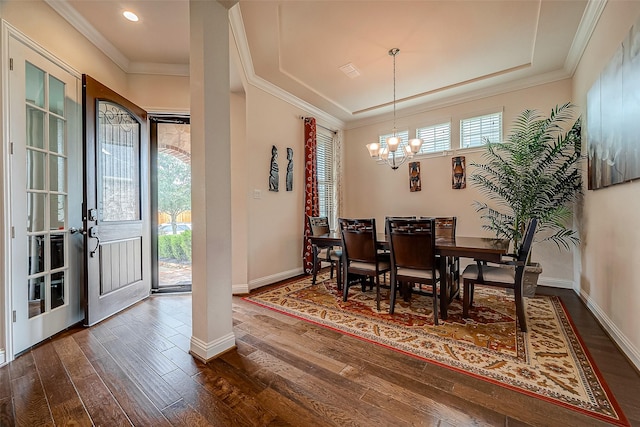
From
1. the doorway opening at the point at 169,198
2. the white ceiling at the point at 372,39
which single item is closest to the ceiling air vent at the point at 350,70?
the white ceiling at the point at 372,39

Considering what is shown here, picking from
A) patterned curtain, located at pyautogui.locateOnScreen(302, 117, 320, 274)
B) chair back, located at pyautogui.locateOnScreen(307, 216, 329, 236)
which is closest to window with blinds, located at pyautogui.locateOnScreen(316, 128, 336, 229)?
patterned curtain, located at pyautogui.locateOnScreen(302, 117, 320, 274)

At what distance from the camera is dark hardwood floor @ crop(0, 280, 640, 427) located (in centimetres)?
138

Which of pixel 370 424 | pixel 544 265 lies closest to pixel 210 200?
pixel 370 424

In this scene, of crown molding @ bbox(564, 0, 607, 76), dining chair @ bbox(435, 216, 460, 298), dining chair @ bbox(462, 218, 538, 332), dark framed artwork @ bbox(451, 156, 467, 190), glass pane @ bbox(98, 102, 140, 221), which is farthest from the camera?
dark framed artwork @ bbox(451, 156, 467, 190)

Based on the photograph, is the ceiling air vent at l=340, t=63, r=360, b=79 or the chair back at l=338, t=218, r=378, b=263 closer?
the chair back at l=338, t=218, r=378, b=263

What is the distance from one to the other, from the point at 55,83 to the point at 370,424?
3590 millimetres

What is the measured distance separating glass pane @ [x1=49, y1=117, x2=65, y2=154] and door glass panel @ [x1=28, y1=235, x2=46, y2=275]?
784 millimetres

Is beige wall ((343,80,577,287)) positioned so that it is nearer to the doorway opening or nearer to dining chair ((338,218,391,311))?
dining chair ((338,218,391,311))

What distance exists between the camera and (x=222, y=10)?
6.57ft

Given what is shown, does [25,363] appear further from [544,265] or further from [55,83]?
[544,265]

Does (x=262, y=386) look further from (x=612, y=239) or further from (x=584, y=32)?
(x=584, y=32)

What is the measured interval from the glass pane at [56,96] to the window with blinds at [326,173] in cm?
350

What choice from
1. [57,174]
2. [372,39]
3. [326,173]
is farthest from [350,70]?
[57,174]

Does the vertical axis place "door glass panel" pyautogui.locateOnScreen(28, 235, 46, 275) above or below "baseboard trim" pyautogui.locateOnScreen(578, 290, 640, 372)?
above
